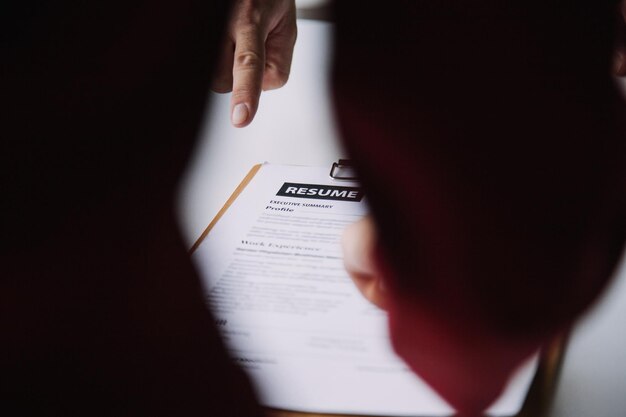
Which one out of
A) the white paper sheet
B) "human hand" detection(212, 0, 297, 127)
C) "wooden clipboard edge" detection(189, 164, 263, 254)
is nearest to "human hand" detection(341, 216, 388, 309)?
the white paper sheet

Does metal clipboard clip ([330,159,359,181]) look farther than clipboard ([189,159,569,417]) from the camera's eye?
Yes

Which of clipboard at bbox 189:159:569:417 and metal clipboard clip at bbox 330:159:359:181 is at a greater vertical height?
clipboard at bbox 189:159:569:417

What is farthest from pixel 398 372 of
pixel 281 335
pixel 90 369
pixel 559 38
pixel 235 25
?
pixel 235 25

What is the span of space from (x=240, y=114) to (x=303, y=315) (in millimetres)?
307

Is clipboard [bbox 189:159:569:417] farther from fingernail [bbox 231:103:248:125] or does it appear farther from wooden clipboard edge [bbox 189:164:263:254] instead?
fingernail [bbox 231:103:248:125]

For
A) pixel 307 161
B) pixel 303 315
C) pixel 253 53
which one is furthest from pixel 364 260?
pixel 253 53

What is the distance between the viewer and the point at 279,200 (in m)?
0.54

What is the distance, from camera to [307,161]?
24.2 inches

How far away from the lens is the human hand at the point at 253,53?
2.18 ft

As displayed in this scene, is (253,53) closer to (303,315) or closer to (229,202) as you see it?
(229,202)

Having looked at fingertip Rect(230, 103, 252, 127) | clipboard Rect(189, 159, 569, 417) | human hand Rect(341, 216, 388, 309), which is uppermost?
clipboard Rect(189, 159, 569, 417)

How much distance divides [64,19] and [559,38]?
508 mm

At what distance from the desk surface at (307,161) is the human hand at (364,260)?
12cm

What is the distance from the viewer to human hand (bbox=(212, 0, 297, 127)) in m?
0.66
